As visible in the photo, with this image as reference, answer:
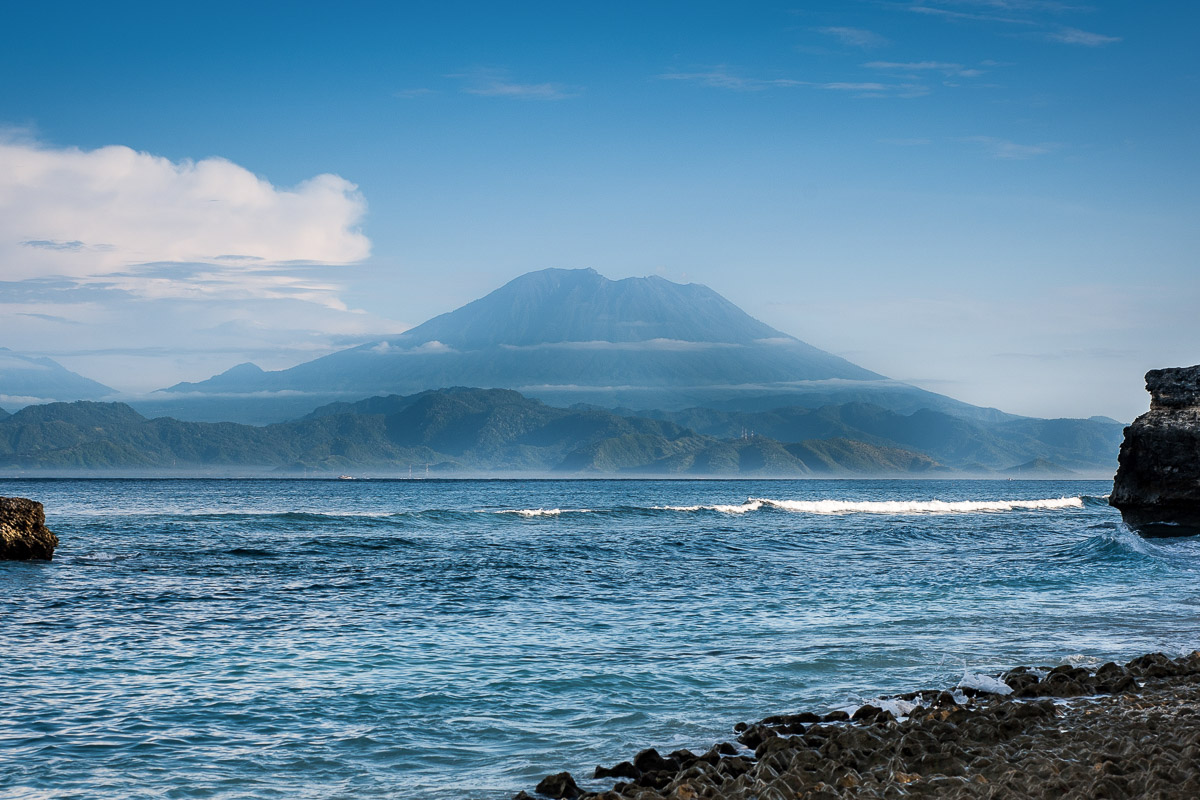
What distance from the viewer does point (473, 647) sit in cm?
1237

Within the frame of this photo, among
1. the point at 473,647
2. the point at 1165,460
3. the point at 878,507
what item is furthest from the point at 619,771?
the point at 878,507

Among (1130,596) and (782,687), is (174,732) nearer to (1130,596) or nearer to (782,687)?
(782,687)

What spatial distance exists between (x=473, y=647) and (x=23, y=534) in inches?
602

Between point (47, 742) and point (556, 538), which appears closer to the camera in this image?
point (47, 742)

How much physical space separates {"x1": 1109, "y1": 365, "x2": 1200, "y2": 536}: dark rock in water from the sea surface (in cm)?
113

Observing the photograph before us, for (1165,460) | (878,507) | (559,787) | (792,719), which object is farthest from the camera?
(878,507)

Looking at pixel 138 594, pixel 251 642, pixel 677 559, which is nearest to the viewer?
pixel 251 642

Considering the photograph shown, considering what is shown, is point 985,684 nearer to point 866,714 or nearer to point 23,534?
point 866,714

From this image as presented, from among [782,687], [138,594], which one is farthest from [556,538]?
[782,687]

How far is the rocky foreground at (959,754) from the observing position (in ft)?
20.2

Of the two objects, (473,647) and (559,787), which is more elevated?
(559,787)

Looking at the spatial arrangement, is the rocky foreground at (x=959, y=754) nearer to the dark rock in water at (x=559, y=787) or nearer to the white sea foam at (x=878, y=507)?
the dark rock in water at (x=559, y=787)

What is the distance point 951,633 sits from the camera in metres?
13.5

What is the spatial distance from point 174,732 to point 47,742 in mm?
1010
